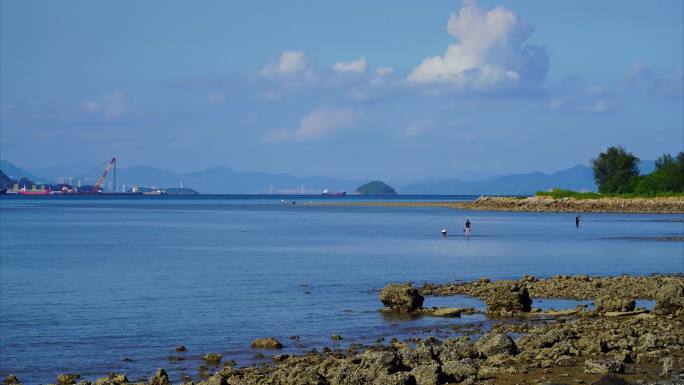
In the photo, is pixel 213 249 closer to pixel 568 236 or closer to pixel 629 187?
pixel 568 236

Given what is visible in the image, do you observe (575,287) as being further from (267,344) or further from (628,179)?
(628,179)

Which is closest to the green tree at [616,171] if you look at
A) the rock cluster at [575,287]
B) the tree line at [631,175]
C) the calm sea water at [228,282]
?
the tree line at [631,175]

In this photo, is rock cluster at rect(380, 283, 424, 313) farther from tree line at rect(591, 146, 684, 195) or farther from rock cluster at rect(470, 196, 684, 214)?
tree line at rect(591, 146, 684, 195)

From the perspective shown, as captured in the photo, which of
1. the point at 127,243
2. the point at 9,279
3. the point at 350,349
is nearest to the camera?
the point at 350,349

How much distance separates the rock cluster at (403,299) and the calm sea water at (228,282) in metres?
0.82

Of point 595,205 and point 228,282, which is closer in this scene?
point 228,282

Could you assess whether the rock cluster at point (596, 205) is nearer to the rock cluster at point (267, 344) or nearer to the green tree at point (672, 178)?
the green tree at point (672, 178)

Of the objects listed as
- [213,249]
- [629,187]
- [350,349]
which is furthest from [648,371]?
[629,187]

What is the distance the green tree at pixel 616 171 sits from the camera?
7382 inches

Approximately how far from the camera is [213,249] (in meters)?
72.2

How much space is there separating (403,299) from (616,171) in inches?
6622

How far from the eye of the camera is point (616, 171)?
19200 centimetres

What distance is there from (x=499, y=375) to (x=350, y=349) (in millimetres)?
6712

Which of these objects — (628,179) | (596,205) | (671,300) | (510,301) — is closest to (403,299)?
(510,301)
